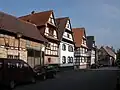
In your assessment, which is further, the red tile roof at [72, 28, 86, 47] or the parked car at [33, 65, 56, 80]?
the red tile roof at [72, 28, 86, 47]

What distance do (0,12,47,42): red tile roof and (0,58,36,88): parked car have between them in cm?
960

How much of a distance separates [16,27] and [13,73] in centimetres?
1532

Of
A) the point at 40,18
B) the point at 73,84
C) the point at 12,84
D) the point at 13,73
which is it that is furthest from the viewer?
the point at 40,18

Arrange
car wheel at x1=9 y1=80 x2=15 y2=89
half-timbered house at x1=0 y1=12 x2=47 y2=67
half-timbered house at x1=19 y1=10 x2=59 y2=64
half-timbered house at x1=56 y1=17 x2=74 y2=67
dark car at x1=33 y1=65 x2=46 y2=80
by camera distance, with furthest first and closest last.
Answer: half-timbered house at x1=56 y1=17 x2=74 y2=67, half-timbered house at x1=19 y1=10 x2=59 y2=64, half-timbered house at x1=0 y1=12 x2=47 y2=67, dark car at x1=33 y1=65 x2=46 y2=80, car wheel at x1=9 y1=80 x2=15 y2=89

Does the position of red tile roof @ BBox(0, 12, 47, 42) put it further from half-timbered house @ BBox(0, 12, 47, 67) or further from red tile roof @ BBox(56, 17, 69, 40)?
red tile roof @ BBox(56, 17, 69, 40)

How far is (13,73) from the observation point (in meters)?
19.1

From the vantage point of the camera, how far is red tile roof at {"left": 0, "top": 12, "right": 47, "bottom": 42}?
1220 inches

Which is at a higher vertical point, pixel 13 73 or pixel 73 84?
pixel 13 73

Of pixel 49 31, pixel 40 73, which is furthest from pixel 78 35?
pixel 40 73

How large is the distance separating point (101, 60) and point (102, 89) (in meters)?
92.6

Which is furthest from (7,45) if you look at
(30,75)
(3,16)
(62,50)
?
(62,50)

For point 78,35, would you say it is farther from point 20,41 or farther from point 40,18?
point 20,41

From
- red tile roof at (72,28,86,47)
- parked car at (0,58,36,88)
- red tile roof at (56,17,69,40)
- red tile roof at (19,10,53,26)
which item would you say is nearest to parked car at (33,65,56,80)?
parked car at (0,58,36,88)

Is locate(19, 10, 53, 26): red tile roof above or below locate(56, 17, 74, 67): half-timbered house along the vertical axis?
above
